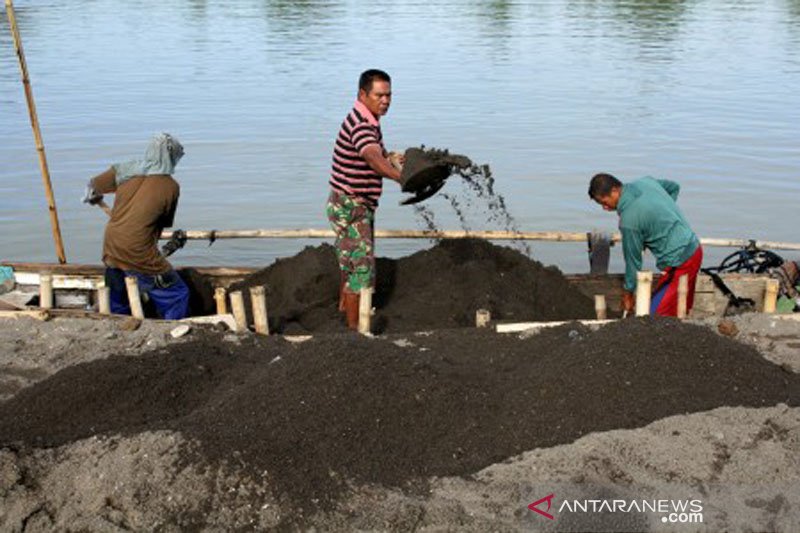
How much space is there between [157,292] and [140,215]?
1.88 feet

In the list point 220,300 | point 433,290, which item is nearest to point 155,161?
point 220,300

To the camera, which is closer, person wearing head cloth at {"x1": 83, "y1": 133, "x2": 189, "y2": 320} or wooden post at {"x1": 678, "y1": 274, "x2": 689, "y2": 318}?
wooden post at {"x1": 678, "y1": 274, "x2": 689, "y2": 318}

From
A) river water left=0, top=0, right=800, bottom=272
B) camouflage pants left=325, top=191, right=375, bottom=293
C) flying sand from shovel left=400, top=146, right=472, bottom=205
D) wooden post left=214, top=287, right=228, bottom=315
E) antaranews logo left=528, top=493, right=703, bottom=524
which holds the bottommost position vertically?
river water left=0, top=0, right=800, bottom=272

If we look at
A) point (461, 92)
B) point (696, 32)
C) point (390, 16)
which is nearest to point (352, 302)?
point (461, 92)

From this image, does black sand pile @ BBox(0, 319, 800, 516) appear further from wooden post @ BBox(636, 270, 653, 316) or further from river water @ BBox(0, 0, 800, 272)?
river water @ BBox(0, 0, 800, 272)

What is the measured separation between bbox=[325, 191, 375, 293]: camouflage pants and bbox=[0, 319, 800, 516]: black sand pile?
100 cm

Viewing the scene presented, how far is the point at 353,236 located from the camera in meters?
6.22

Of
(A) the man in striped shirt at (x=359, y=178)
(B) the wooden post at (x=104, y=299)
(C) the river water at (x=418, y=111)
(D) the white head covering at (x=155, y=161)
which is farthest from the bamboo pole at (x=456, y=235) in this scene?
(C) the river water at (x=418, y=111)

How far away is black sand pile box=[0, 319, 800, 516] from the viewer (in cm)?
435

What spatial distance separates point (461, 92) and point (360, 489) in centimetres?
1375

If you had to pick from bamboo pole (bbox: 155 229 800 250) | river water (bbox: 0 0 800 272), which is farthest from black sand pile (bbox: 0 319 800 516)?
river water (bbox: 0 0 800 272)

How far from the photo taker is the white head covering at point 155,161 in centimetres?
620

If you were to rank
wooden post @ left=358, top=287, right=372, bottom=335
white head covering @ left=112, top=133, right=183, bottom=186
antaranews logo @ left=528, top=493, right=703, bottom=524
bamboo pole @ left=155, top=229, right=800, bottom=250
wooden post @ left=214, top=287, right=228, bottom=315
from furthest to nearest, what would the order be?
bamboo pole @ left=155, top=229, right=800, bottom=250
wooden post @ left=214, top=287, right=228, bottom=315
white head covering @ left=112, top=133, right=183, bottom=186
wooden post @ left=358, top=287, right=372, bottom=335
antaranews logo @ left=528, top=493, right=703, bottom=524

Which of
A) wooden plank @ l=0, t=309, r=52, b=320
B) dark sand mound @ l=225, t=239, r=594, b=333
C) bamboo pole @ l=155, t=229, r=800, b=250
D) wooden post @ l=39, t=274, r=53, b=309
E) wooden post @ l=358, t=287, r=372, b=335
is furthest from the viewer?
bamboo pole @ l=155, t=229, r=800, b=250
